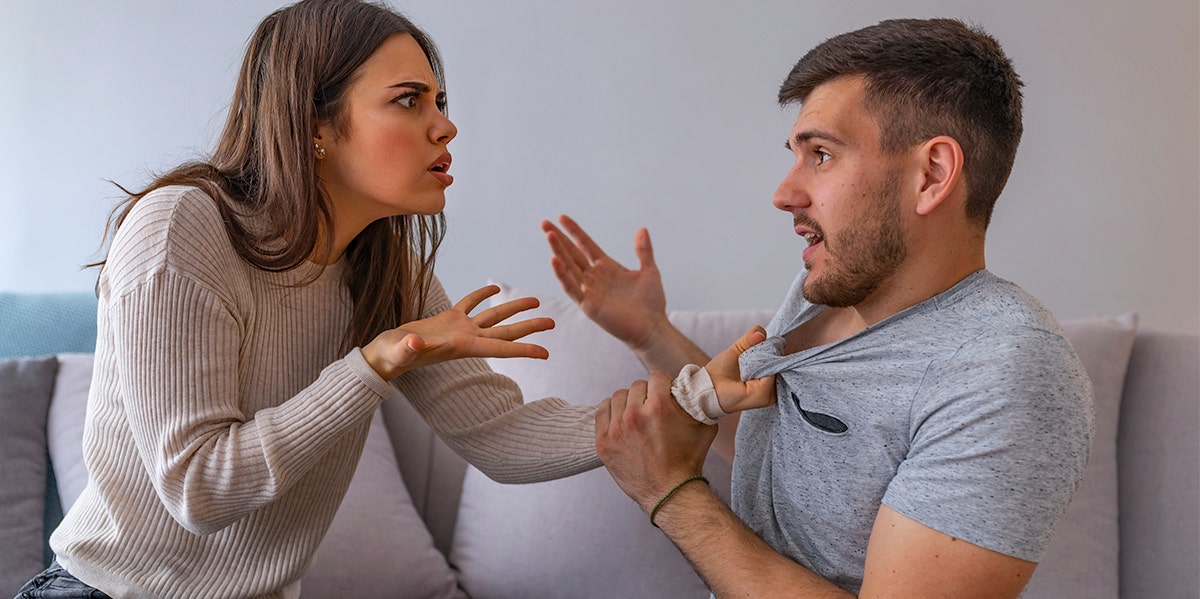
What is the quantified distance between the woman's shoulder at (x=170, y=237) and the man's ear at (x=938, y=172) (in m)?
0.85

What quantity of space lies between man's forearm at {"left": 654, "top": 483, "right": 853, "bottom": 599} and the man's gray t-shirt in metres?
0.06

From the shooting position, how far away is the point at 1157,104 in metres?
2.02

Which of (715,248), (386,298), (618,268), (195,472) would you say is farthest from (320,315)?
(715,248)

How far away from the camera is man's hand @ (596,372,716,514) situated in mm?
1287

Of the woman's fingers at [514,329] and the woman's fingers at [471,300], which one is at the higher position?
the woman's fingers at [471,300]

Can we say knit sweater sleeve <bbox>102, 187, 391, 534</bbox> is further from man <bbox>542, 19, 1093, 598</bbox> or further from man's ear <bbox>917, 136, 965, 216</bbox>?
man's ear <bbox>917, 136, 965, 216</bbox>

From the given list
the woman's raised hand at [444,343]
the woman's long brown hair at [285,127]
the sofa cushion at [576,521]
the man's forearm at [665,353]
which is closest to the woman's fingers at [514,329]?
the woman's raised hand at [444,343]

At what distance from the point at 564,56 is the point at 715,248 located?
536 mm

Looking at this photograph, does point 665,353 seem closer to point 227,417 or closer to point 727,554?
point 727,554

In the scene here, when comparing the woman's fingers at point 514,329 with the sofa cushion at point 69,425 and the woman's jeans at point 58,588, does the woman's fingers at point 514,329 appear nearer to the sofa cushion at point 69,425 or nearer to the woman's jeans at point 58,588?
the woman's jeans at point 58,588

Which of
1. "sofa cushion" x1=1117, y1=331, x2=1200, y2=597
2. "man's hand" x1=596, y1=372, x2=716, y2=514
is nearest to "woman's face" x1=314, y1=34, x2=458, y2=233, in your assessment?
"man's hand" x1=596, y1=372, x2=716, y2=514

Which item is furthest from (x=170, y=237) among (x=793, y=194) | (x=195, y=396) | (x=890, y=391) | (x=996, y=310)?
(x=996, y=310)

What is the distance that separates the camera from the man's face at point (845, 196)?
122 cm

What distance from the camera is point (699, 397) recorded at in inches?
50.6
